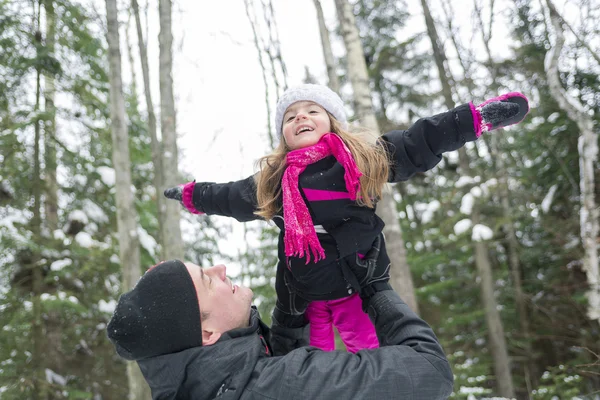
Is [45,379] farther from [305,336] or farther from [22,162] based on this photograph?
[305,336]

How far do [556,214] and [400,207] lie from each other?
3.52 m

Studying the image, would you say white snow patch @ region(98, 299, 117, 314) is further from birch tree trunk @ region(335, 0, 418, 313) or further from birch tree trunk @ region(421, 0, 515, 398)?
birch tree trunk @ region(421, 0, 515, 398)

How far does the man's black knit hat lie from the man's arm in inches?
12.4

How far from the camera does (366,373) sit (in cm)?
145

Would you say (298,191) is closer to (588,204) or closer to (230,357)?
(230,357)

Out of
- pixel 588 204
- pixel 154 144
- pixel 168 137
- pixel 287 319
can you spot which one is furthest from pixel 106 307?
pixel 588 204

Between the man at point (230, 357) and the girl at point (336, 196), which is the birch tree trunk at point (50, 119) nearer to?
the girl at point (336, 196)

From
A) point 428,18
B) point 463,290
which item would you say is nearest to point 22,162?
point 428,18

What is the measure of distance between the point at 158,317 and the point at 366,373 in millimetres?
773

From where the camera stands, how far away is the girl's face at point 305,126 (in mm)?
2340

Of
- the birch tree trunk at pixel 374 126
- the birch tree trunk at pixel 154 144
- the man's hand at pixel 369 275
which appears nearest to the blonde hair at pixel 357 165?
the man's hand at pixel 369 275

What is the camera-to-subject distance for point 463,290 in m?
12.0

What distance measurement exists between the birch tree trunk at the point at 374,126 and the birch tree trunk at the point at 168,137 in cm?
251

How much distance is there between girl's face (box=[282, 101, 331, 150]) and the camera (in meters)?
2.34
